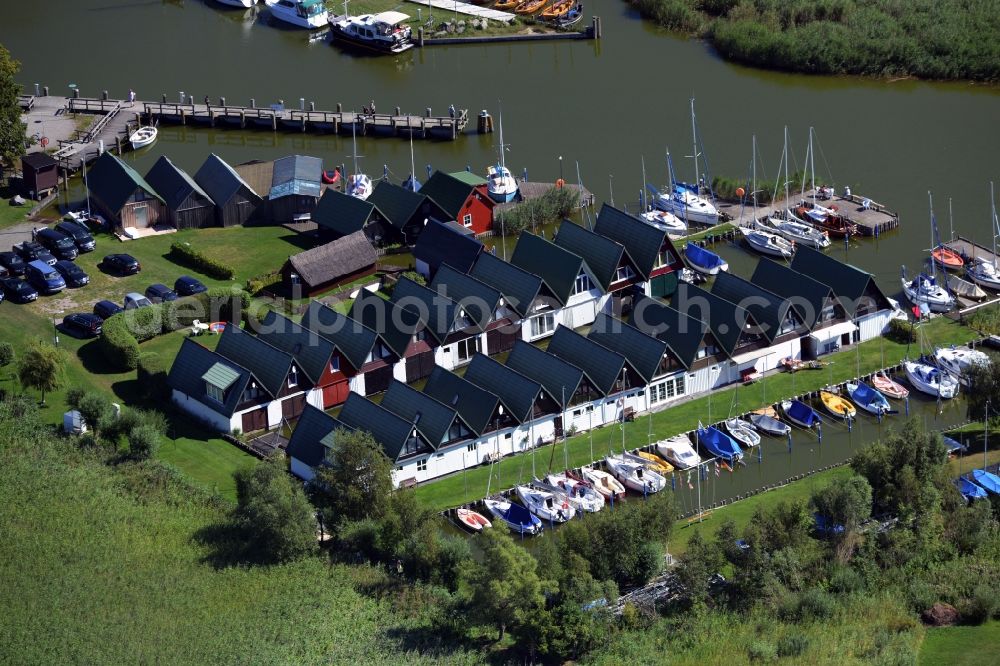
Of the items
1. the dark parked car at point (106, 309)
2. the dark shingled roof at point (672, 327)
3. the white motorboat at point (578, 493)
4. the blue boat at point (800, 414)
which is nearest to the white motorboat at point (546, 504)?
the white motorboat at point (578, 493)

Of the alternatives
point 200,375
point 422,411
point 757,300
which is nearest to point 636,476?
point 422,411

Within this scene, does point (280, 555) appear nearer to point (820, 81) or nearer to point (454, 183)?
point (454, 183)

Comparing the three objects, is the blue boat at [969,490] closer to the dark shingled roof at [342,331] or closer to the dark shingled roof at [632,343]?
the dark shingled roof at [632,343]

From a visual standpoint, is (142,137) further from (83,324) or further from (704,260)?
(704,260)

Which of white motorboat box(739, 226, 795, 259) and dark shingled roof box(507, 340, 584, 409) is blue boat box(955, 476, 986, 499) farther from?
white motorboat box(739, 226, 795, 259)

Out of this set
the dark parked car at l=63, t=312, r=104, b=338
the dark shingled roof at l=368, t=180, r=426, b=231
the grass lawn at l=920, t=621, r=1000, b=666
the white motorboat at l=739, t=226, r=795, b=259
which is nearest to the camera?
the grass lawn at l=920, t=621, r=1000, b=666

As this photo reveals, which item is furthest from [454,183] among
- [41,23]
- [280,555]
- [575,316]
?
[41,23]

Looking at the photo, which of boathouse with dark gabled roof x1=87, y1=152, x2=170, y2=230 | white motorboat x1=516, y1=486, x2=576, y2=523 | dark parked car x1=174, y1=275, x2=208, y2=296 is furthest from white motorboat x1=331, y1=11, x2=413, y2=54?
white motorboat x1=516, y1=486, x2=576, y2=523
